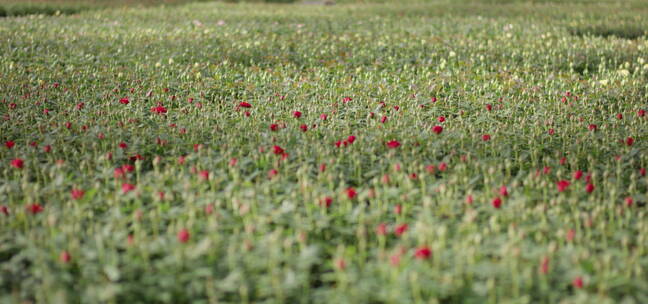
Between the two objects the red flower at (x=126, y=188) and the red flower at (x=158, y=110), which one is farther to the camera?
the red flower at (x=158, y=110)

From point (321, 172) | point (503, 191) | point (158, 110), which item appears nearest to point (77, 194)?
point (321, 172)

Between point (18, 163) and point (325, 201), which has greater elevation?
point (18, 163)

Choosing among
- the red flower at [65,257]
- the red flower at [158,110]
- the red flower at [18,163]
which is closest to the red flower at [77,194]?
the red flower at [18,163]

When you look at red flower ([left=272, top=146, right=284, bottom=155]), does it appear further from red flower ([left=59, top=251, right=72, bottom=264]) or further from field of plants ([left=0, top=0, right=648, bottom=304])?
red flower ([left=59, top=251, right=72, bottom=264])

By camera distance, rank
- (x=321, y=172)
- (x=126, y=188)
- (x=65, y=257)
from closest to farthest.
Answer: (x=65, y=257) < (x=126, y=188) < (x=321, y=172)

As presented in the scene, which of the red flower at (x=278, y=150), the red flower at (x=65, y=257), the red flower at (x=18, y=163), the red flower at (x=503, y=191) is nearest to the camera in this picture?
the red flower at (x=65, y=257)

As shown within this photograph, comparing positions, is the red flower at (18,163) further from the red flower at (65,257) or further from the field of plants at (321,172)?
the red flower at (65,257)

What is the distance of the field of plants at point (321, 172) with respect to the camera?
2.29 meters

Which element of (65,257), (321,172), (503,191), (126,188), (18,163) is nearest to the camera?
(65,257)

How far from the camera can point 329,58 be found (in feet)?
24.2

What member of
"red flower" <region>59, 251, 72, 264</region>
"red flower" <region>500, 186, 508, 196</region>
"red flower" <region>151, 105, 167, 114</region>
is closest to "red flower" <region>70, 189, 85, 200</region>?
"red flower" <region>59, 251, 72, 264</region>

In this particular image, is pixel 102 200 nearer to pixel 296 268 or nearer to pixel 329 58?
pixel 296 268

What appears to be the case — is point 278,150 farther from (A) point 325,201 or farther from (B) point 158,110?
(B) point 158,110

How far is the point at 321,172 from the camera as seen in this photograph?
3.27 m
